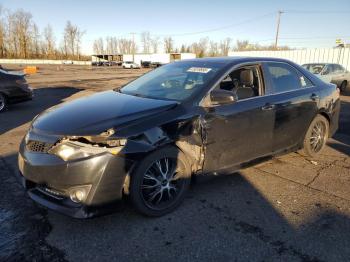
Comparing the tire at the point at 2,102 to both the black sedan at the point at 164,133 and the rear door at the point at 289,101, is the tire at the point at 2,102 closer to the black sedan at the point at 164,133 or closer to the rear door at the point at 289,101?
the black sedan at the point at 164,133

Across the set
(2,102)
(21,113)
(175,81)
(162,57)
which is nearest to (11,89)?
(2,102)

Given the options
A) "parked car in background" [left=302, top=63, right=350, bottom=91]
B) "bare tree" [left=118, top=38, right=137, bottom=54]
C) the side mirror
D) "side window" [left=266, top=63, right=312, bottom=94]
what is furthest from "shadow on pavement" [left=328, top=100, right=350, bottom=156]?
"bare tree" [left=118, top=38, right=137, bottom=54]

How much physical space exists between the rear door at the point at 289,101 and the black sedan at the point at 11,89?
27.5ft

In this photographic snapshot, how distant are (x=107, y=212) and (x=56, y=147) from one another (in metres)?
0.77

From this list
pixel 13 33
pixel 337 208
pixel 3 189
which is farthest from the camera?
pixel 13 33

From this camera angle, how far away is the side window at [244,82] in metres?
4.12

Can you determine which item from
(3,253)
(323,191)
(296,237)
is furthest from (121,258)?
(323,191)

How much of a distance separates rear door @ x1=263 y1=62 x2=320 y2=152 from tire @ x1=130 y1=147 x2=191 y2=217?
164 cm

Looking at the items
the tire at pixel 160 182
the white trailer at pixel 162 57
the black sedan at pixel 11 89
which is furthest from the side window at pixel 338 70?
the white trailer at pixel 162 57

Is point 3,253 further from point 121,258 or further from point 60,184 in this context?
point 121,258

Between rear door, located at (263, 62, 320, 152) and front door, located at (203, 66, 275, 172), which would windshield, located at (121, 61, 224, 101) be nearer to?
front door, located at (203, 66, 275, 172)

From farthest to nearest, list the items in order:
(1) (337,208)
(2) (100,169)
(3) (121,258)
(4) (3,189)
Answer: (4) (3,189)
(1) (337,208)
(2) (100,169)
(3) (121,258)

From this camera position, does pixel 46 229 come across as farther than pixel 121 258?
Yes

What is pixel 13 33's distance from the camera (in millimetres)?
87500
